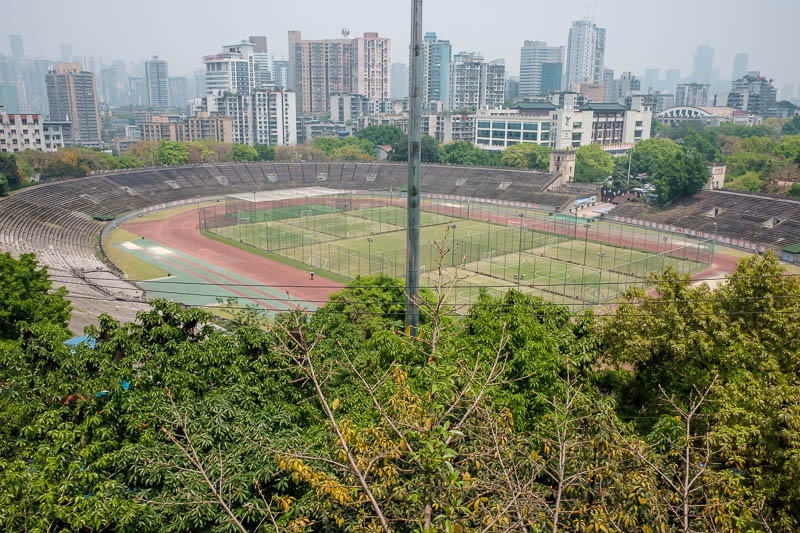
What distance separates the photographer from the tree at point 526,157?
8206cm

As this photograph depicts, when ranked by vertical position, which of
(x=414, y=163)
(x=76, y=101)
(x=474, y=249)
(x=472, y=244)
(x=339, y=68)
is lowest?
(x=474, y=249)

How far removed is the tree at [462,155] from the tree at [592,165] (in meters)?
13.0

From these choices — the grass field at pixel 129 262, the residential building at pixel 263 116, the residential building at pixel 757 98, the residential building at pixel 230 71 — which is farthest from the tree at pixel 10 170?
the residential building at pixel 757 98

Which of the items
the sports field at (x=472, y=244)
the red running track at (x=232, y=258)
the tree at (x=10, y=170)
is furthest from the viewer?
the tree at (x=10, y=170)

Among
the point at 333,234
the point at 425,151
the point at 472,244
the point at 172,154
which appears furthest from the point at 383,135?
the point at 472,244

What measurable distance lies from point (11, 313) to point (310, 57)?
167 m

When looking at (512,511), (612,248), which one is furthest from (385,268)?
(512,511)

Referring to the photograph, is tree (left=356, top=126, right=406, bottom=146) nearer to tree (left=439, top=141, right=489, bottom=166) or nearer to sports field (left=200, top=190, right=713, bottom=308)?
tree (left=439, top=141, right=489, bottom=166)

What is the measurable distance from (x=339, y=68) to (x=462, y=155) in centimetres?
10440

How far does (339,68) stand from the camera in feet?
584

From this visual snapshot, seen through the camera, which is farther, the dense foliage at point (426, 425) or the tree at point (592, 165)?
the tree at point (592, 165)

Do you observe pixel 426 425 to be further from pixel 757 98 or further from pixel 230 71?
pixel 757 98

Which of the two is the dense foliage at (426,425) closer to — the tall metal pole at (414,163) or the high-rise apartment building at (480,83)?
the tall metal pole at (414,163)

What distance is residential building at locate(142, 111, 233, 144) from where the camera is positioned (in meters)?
122
